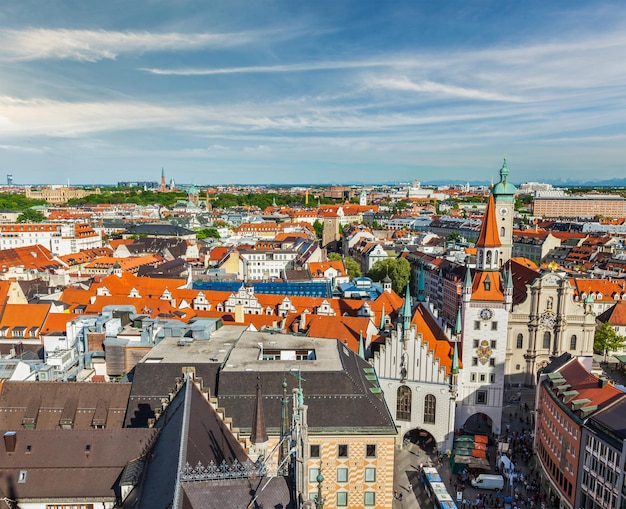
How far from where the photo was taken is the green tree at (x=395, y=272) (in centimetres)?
10538

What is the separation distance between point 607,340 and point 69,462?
6675 cm

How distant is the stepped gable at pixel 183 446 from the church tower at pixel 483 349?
2890 cm

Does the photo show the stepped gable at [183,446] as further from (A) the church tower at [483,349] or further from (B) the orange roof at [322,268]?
(B) the orange roof at [322,268]

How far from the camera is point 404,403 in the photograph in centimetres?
4381

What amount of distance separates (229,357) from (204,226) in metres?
165

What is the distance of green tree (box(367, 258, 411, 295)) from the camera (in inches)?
4149

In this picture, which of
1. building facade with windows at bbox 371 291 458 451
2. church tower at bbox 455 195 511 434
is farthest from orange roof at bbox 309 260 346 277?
building facade with windows at bbox 371 291 458 451

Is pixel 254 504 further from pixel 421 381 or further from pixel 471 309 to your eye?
pixel 471 309

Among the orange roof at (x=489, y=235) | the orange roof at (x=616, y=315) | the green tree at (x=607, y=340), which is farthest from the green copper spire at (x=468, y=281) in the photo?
the orange roof at (x=616, y=315)

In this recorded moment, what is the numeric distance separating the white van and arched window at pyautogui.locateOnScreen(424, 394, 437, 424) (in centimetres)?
574

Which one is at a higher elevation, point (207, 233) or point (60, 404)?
point (60, 404)

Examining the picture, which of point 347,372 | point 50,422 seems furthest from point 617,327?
point 50,422

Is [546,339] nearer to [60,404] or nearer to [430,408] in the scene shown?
[430,408]

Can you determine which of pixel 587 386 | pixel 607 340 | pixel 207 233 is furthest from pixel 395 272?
pixel 207 233
